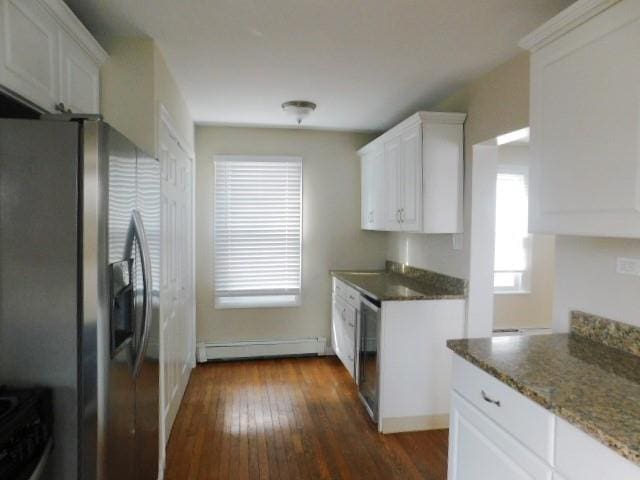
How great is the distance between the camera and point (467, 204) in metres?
2.76

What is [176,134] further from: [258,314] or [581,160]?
[581,160]

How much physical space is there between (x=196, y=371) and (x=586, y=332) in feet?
10.7

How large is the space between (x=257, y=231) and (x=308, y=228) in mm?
541

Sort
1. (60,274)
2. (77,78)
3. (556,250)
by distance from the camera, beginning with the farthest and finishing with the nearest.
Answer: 1. (556,250)
2. (77,78)
3. (60,274)

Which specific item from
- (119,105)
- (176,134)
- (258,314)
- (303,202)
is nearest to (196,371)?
(258,314)

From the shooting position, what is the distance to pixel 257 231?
413 centimetres

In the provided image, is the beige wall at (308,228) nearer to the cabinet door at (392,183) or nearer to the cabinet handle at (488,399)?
the cabinet door at (392,183)

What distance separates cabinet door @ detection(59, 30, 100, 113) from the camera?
172 centimetres

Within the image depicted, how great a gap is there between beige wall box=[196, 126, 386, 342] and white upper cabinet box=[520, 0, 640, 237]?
8.72 ft

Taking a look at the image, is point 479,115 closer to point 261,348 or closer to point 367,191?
point 367,191

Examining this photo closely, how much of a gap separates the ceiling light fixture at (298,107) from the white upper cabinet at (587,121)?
179cm

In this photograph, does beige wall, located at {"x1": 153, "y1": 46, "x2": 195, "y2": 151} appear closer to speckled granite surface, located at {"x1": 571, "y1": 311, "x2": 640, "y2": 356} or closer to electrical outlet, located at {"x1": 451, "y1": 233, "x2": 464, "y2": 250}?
electrical outlet, located at {"x1": 451, "y1": 233, "x2": 464, "y2": 250}

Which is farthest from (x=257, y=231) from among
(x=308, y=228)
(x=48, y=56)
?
(x=48, y=56)

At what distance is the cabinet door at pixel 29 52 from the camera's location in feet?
4.36
